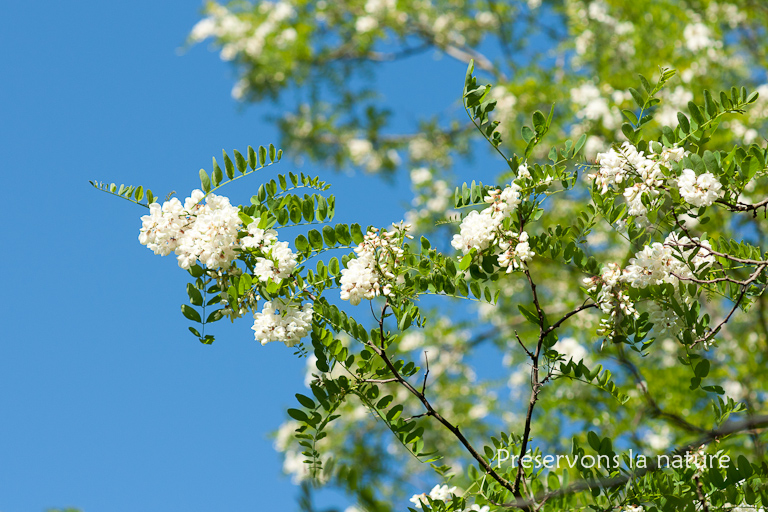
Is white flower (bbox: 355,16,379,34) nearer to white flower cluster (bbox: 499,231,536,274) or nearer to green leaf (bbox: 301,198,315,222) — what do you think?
green leaf (bbox: 301,198,315,222)

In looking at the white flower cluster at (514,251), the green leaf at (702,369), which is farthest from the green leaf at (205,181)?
the green leaf at (702,369)

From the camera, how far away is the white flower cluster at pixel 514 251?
66.4 inches

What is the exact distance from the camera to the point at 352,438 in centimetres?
688

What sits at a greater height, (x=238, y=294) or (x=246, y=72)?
(x=246, y=72)

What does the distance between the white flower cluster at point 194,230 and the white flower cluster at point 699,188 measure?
1.08m

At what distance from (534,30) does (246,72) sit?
372 cm

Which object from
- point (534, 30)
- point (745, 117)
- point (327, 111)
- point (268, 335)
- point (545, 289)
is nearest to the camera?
point (268, 335)

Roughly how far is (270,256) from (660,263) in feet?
3.13

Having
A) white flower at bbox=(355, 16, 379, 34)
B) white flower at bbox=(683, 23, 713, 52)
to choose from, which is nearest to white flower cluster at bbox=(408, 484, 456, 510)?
white flower at bbox=(683, 23, 713, 52)

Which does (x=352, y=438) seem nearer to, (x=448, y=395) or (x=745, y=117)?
(x=448, y=395)

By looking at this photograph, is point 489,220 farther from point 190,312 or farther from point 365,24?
point 365,24

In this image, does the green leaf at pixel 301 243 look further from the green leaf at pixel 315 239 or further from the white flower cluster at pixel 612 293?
the white flower cluster at pixel 612 293

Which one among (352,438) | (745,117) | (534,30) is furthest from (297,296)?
(534,30)

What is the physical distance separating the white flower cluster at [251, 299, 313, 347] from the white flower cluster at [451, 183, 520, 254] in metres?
0.43
